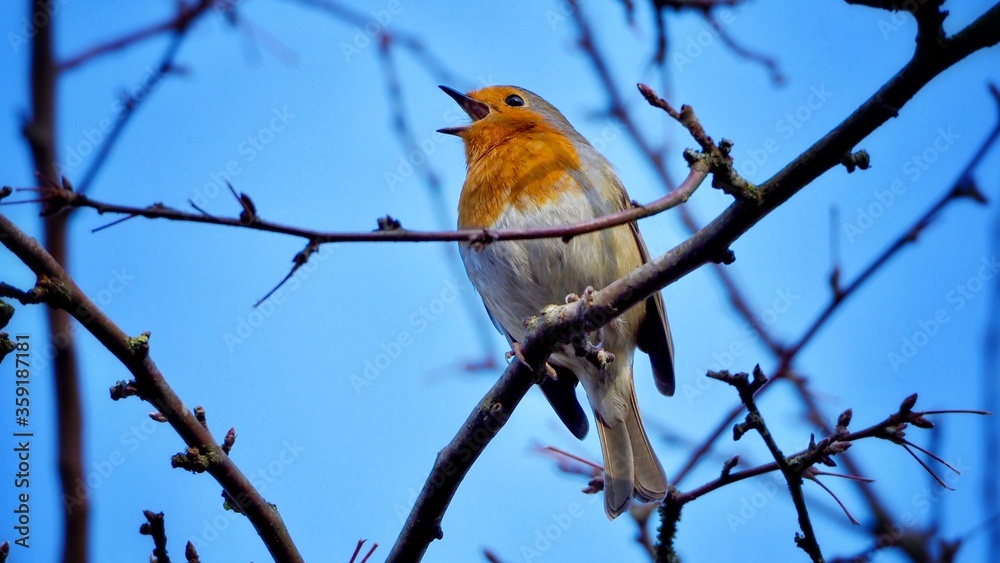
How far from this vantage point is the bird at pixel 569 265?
434cm

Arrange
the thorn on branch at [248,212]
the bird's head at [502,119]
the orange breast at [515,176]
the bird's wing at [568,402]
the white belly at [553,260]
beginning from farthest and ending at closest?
1. the bird's head at [502,119]
2. the bird's wing at [568,402]
3. the orange breast at [515,176]
4. the white belly at [553,260]
5. the thorn on branch at [248,212]

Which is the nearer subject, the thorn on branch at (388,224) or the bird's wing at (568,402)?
the thorn on branch at (388,224)

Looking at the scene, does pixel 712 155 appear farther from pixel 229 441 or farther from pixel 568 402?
pixel 568 402

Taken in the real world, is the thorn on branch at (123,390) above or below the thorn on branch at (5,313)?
below

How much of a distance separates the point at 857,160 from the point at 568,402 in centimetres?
286

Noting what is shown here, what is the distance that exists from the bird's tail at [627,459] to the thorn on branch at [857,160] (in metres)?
2.45

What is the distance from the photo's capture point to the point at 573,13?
4.60 meters

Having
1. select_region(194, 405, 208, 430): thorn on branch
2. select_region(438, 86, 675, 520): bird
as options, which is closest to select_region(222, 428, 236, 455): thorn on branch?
select_region(194, 405, 208, 430): thorn on branch

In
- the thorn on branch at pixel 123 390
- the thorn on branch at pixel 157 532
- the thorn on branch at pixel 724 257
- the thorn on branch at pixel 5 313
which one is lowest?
the thorn on branch at pixel 157 532

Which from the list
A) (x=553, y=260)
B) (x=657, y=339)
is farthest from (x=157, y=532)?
(x=657, y=339)

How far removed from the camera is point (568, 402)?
16.1 feet

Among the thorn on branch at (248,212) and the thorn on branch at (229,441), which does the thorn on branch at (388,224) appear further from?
the thorn on branch at (229,441)

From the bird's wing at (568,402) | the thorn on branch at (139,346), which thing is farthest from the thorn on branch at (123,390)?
the bird's wing at (568,402)

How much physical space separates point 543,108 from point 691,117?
3559 mm
